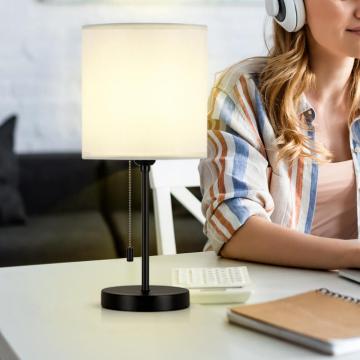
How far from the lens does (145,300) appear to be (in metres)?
1.23

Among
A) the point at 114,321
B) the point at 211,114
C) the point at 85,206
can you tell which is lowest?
the point at 85,206

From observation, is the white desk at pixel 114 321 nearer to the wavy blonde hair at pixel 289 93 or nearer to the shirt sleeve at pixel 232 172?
the shirt sleeve at pixel 232 172

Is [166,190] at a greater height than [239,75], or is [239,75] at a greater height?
[239,75]

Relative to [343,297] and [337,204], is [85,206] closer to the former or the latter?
[337,204]

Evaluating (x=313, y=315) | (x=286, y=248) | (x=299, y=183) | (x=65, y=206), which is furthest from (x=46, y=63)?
(x=313, y=315)

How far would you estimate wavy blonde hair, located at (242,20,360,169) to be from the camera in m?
1.79

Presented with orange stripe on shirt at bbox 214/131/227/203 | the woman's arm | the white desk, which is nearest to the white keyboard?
the white desk

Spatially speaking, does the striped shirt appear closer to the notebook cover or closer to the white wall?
the notebook cover

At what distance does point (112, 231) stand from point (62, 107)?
0.62m

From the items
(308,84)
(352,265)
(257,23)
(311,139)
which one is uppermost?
(257,23)

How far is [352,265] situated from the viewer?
154 centimetres

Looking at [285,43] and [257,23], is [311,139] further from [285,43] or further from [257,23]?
[257,23]

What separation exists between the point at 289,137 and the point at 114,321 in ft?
2.43

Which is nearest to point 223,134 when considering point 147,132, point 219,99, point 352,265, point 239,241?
point 219,99
